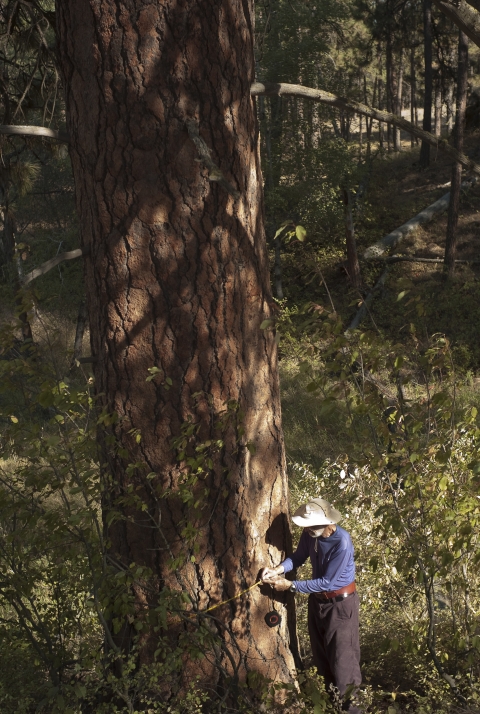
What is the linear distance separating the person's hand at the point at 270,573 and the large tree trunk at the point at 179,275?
56 mm

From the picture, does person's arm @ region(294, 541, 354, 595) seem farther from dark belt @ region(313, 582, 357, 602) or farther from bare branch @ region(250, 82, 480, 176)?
bare branch @ region(250, 82, 480, 176)

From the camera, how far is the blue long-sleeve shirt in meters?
3.95

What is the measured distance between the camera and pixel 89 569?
331 cm

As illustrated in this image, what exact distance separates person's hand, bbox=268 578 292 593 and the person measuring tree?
0.45 ft

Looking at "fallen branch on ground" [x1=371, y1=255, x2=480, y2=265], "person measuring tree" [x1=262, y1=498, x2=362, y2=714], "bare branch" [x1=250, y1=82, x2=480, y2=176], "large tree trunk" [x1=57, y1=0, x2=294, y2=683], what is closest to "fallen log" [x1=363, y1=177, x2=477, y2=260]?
"fallen branch on ground" [x1=371, y1=255, x2=480, y2=265]

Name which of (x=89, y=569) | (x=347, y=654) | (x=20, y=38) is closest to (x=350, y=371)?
(x=89, y=569)

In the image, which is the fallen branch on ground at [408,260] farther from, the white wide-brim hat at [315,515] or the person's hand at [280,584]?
the person's hand at [280,584]

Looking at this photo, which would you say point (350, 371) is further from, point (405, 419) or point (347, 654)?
point (347, 654)

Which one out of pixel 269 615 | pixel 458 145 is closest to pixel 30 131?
pixel 269 615

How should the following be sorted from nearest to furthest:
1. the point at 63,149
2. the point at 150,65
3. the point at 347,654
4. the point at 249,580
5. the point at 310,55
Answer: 1. the point at 150,65
2. the point at 249,580
3. the point at 347,654
4. the point at 63,149
5. the point at 310,55

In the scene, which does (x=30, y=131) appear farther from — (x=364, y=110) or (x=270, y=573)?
(x=270, y=573)

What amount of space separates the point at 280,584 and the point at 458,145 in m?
16.1

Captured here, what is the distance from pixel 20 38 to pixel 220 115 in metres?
2.85

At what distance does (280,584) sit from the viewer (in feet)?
12.1
